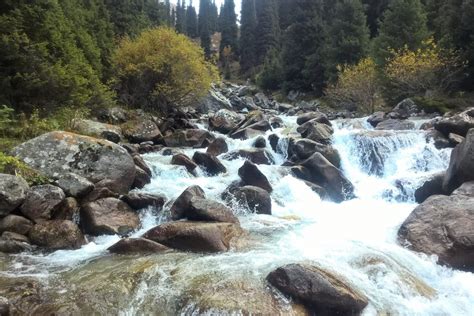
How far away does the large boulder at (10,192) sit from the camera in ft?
37.8

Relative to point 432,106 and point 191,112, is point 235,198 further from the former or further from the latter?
point 191,112

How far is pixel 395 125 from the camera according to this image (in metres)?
24.6

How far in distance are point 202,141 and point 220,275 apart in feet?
54.6

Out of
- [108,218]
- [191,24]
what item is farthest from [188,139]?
[191,24]

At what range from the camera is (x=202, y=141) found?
25266mm

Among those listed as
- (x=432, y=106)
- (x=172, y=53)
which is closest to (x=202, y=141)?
(x=172, y=53)

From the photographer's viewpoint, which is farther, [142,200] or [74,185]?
[142,200]

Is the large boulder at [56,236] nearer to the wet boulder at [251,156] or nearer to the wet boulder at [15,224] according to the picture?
the wet boulder at [15,224]

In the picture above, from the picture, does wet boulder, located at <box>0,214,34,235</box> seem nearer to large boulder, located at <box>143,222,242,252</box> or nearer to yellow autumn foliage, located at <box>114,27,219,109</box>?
large boulder, located at <box>143,222,242,252</box>

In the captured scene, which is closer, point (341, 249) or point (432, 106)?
point (341, 249)

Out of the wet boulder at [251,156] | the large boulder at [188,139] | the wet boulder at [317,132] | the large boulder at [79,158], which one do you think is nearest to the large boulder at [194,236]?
the large boulder at [79,158]

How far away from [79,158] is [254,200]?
6.38m

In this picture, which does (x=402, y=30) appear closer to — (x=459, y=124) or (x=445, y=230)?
(x=459, y=124)

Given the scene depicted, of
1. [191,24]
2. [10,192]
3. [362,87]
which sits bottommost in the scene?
[10,192]
